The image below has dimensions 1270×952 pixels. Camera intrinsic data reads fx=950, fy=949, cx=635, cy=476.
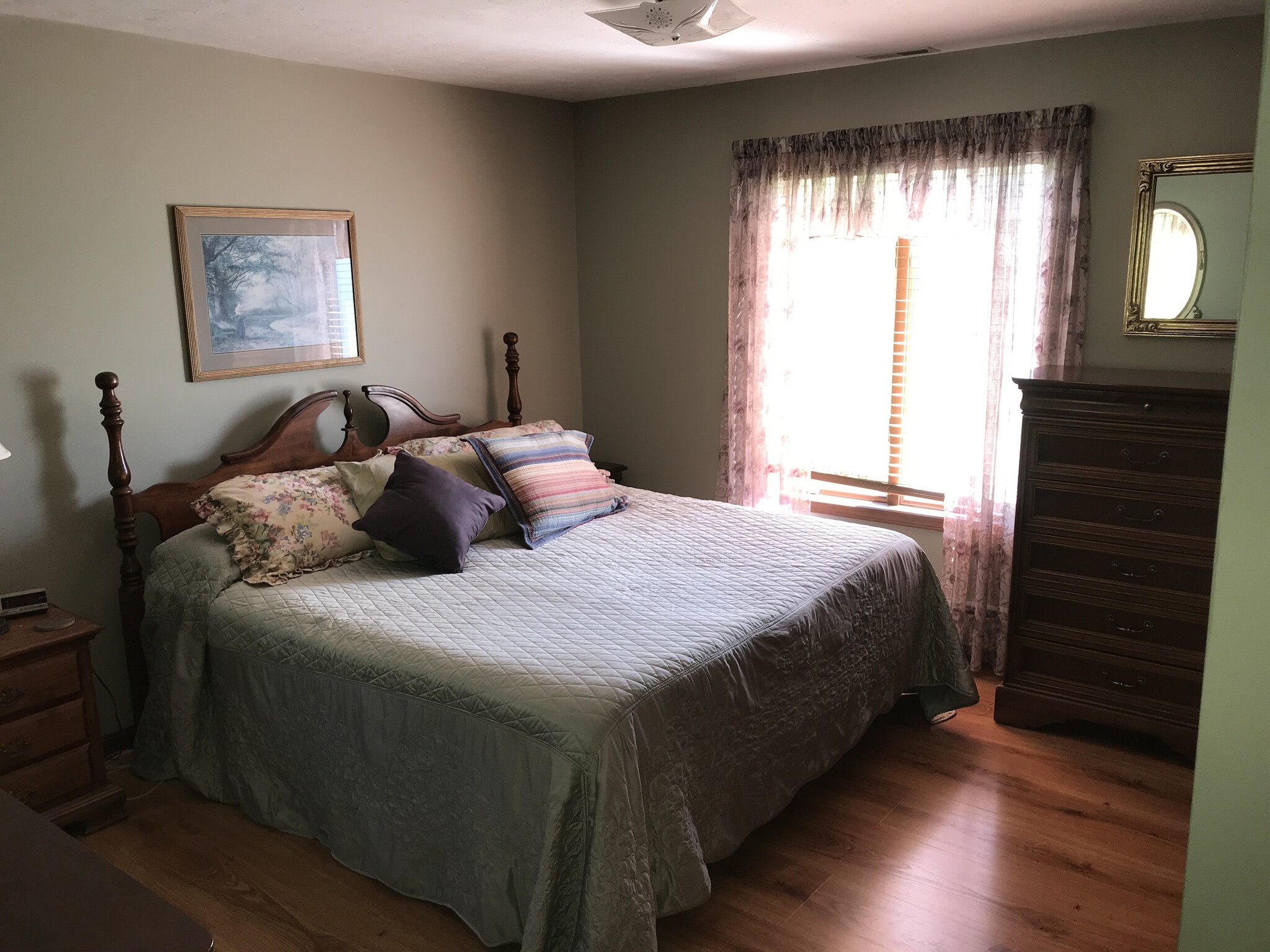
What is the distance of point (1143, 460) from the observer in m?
3.03

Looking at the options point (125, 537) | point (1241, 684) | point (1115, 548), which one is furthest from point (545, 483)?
point (1241, 684)

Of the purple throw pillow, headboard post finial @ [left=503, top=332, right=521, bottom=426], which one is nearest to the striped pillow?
the purple throw pillow

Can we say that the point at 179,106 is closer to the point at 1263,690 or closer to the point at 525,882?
the point at 525,882

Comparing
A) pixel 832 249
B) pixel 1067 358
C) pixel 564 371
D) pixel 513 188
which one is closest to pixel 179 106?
pixel 513 188

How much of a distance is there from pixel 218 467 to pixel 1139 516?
3147 millimetres

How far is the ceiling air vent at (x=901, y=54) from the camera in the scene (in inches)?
139

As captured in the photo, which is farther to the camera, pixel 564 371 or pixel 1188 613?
pixel 564 371

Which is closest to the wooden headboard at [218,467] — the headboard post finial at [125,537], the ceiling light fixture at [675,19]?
the headboard post finial at [125,537]

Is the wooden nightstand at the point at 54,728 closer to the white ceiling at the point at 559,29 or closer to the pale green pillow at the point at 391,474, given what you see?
the pale green pillow at the point at 391,474

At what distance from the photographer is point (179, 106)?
319 cm

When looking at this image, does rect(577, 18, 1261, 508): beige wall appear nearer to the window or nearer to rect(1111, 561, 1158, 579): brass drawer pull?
the window

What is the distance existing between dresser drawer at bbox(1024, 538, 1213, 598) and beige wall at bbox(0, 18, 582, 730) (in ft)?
8.17

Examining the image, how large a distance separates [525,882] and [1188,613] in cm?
224

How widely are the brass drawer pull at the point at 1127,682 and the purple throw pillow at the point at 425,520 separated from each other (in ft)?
7.15
